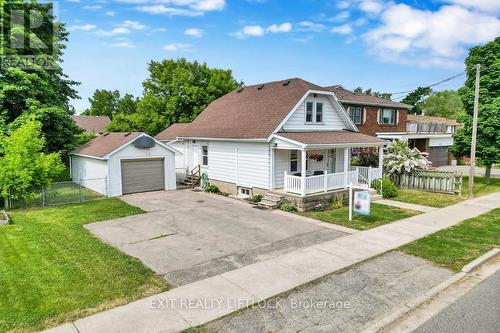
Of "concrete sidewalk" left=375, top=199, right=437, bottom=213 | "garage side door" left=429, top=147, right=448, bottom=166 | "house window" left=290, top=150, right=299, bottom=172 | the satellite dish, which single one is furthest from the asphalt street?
"garage side door" left=429, top=147, right=448, bottom=166

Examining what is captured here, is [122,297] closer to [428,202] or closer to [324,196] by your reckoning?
[324,196]

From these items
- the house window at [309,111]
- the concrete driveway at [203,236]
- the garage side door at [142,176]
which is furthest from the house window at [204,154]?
the house window at [309,111]

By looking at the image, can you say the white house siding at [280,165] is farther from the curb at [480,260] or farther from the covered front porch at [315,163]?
the curb at [480,260]

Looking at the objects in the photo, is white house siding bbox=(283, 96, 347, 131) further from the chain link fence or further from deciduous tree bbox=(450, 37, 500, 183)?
the chain link fence

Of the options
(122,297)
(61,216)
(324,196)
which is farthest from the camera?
(324,196)

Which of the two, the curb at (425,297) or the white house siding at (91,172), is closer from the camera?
the curb at (425,297)

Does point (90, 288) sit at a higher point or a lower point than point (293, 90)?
lower

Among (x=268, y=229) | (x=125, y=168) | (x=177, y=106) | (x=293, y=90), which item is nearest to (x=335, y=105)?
(x=293, y=90)
